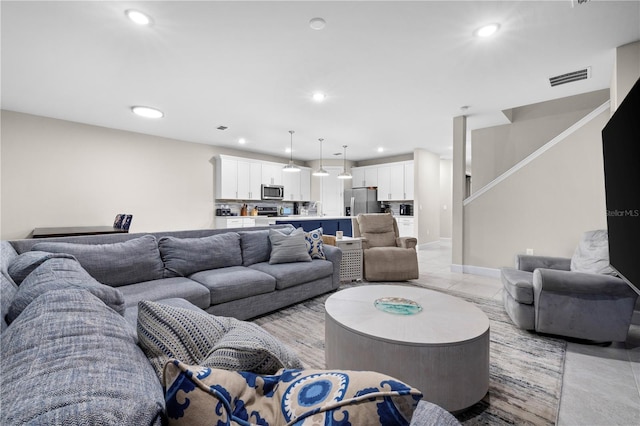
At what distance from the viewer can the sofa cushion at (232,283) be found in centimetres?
249

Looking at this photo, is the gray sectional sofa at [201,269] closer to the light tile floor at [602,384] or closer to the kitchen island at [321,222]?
the kitchen island at [321,222]

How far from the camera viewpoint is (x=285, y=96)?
3.78 m

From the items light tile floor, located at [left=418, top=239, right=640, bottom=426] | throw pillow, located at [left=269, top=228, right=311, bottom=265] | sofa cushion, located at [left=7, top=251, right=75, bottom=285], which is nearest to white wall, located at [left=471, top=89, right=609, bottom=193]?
light tile floor, located at [left=418, top=239, right=640, bottom=426]

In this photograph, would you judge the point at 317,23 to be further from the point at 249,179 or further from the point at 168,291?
the point at 249,179

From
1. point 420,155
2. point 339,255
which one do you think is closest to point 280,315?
point 339,255

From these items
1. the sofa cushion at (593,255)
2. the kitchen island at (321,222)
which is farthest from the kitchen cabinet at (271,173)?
the sofa cushion at (593,255)

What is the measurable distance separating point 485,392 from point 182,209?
613 centimetres

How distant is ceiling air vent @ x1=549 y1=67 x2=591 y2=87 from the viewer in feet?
10.4

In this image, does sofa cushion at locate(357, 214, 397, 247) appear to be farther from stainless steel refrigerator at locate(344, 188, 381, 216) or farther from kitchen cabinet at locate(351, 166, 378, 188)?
kitchen cabinet at locate(351, 166, 378, 188)

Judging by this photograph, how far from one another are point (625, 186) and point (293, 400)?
1.51 m

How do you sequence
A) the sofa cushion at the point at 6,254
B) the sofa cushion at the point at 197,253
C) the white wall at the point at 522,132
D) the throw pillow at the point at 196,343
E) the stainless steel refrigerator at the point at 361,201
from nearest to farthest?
1. the throw pillow at the point at 196,343
2. the sofa cushion at the point at 6,254
3. the sofa cushion at the point at 197,253
4. the white wall at the point at 522,132
5. the stainless steel refrigerator at the point at 361,201

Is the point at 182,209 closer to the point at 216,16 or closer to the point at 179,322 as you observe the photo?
the point at 216,16

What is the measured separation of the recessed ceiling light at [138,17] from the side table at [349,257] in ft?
10.1

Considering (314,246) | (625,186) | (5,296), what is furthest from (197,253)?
(625,186)
